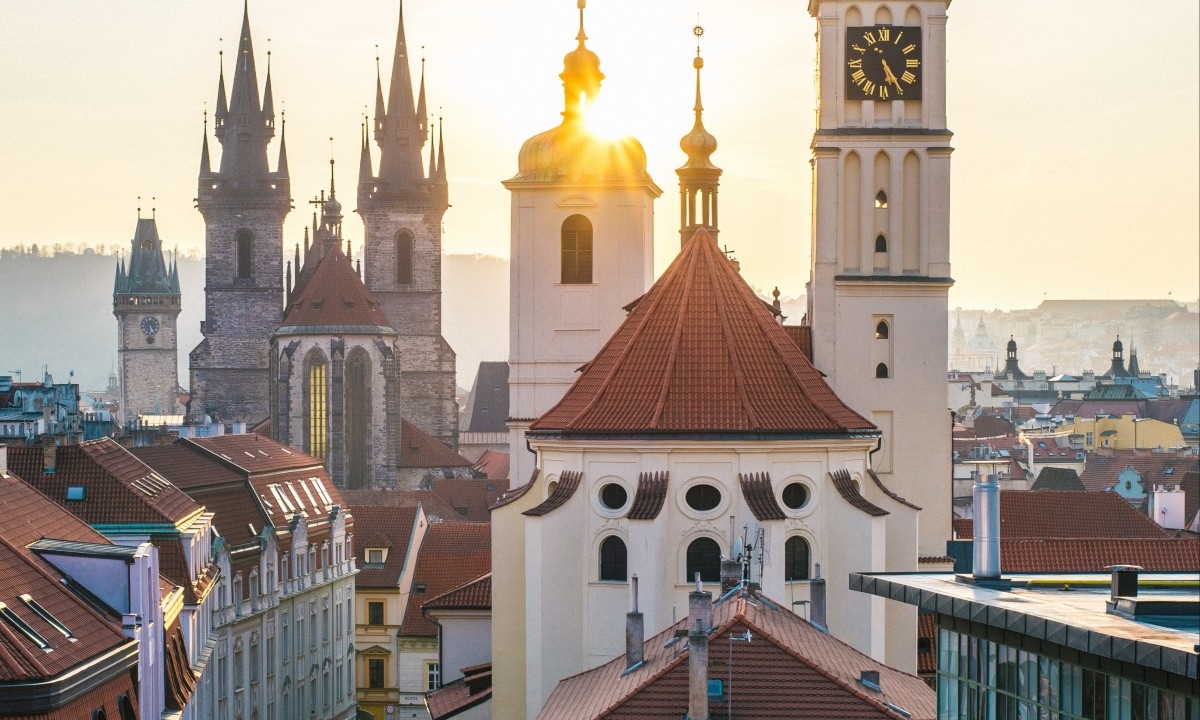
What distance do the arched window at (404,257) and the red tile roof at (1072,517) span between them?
5963 cm

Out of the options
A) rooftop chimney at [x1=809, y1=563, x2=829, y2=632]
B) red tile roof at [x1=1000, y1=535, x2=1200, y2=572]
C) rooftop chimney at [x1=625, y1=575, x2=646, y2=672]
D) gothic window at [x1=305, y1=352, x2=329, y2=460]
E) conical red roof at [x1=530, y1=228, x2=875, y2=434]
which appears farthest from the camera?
gothic window at [x1=305, y1=352, x2=329, y2=460]

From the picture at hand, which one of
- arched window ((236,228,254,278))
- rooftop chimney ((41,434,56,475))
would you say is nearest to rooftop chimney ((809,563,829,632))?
rooftop chimney ((41,434,56,475))

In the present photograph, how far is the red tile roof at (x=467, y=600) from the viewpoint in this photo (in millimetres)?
46750

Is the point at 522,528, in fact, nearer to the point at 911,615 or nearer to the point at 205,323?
the point at 911,615

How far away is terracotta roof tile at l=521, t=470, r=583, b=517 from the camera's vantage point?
3909 centimetres

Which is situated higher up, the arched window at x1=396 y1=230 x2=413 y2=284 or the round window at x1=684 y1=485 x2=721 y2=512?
the arched window at x1=396 y1=230 x2=413 y2=284

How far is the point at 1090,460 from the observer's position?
122 m

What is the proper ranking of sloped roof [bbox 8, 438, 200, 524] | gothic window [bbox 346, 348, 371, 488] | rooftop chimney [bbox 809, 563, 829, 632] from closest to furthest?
rooftop chimney [bbox 809, 563, 829, 632], sloped roof [bbox 8, 438, 200, 524], gothic window [bbox 346, 348, 371, 488]

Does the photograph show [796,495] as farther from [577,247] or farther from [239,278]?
[239,278]

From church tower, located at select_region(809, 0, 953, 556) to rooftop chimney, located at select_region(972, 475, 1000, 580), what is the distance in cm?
2297

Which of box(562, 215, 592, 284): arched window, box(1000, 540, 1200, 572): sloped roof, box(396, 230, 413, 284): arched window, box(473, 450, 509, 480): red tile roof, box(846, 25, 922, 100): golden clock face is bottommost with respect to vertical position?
box(473, 450, 509, 480): red tile roof

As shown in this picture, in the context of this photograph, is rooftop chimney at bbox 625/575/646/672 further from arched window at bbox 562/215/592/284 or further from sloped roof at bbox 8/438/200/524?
arched window at bbox 562/215/592/284

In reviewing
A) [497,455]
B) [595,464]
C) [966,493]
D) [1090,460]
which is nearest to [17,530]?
[595,464]

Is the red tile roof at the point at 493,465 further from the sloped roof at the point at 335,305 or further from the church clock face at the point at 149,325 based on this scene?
the church clock face at the point at 149,325
